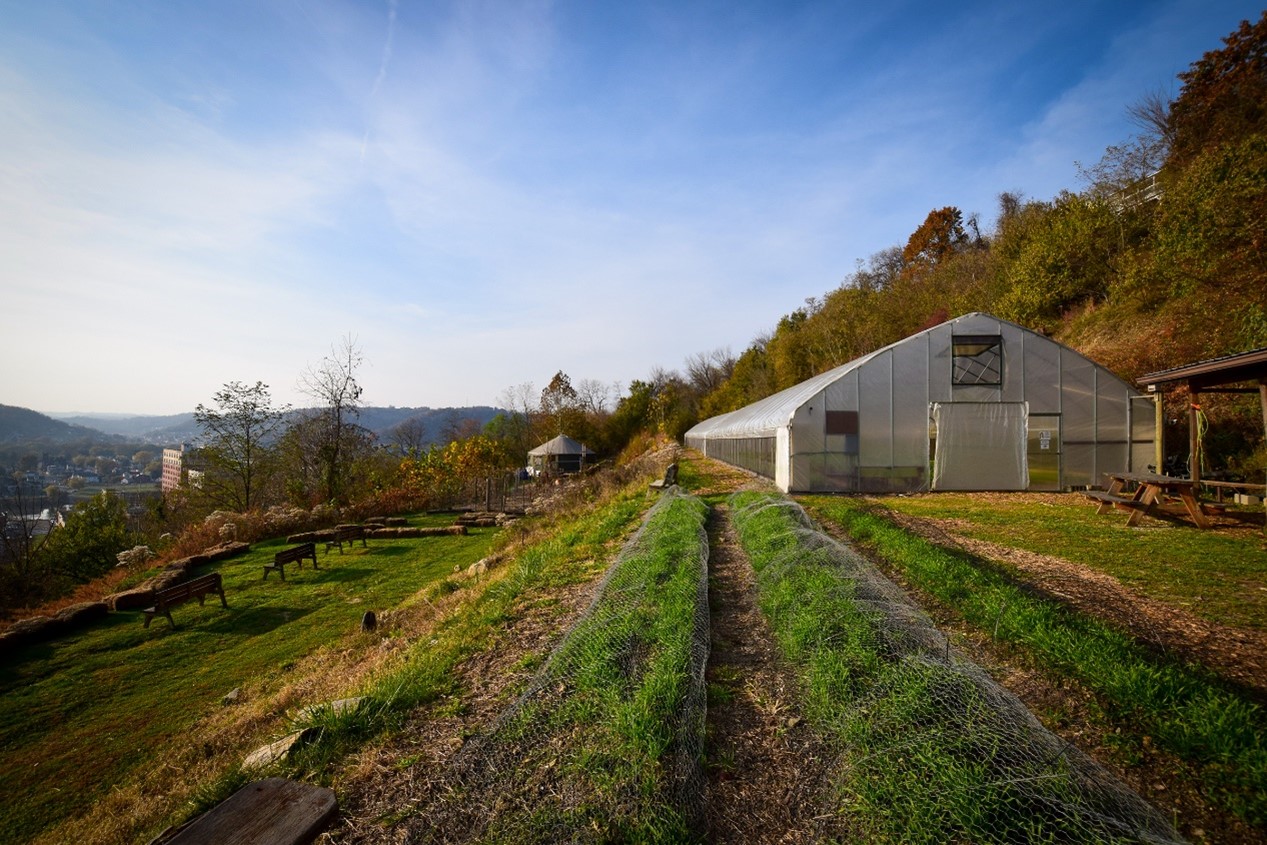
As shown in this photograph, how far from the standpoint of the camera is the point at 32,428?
65.4 metres

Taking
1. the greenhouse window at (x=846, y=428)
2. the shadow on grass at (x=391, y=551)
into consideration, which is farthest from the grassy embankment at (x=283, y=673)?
the greenhouse window at (x=846, y=428)

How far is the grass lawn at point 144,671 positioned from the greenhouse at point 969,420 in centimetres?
970

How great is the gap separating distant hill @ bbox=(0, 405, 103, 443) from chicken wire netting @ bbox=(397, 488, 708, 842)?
260 ft

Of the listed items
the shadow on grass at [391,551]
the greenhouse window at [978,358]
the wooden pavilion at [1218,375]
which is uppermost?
the greenhouse window at [978,358]

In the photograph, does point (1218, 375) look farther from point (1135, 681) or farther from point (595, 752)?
point (595, 752)

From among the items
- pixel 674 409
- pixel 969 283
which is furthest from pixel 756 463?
pixel 674 409

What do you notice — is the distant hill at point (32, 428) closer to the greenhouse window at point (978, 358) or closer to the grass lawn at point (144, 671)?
the grass lawn at point (144, 671)

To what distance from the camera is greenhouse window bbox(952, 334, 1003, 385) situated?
14.0m

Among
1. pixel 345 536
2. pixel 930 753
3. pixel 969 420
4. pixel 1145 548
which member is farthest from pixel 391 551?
pixel 969 420

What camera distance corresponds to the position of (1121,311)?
1870 centimetres

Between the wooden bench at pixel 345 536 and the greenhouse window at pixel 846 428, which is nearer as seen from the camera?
the greenhouse window at pixel 846 428

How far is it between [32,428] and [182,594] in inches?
3445

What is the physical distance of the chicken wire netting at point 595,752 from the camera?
96.2 inches

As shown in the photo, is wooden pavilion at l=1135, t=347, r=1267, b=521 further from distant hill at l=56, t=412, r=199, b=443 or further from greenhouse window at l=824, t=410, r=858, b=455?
distant hill at l=56, t=412, r=199, b=443
